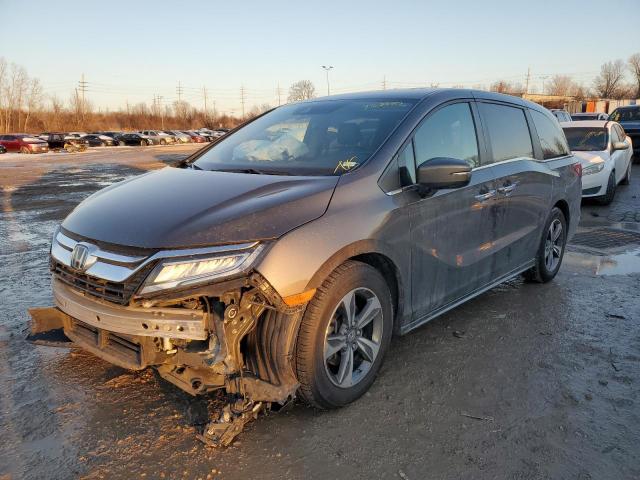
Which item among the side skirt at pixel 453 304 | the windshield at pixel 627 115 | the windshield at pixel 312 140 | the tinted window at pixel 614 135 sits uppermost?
the windshield at pixel 627 115

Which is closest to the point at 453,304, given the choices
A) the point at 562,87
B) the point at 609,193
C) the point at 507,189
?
the point at 507,189

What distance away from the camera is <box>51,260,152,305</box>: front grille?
7.76ft

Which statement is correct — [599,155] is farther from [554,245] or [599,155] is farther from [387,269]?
[387,269]

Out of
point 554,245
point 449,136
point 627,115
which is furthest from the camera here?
point 627,115

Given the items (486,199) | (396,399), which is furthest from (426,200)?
(396,399)

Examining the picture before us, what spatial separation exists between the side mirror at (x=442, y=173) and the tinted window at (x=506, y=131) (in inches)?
41.6

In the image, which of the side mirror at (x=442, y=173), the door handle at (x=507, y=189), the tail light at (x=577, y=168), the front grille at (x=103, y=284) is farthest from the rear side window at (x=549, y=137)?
the front grille at (x=103, y=284)

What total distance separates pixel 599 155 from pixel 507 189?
7177mm

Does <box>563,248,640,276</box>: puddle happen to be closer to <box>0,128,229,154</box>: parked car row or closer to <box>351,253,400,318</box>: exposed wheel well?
<box>351,253,400,318</box>: exposed wheel well

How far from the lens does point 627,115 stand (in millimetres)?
18469

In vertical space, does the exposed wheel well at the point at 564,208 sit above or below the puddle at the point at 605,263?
above

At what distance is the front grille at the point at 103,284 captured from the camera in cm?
237

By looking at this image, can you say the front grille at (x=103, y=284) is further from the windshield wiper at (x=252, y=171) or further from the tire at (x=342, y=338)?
the windshield wiper at (x=252, y=171)

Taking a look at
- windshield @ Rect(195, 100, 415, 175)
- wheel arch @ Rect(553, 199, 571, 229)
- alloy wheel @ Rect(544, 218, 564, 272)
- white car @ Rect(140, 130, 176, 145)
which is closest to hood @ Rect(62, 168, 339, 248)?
windshield @ Rect(195, 100, 415, 175)
